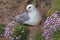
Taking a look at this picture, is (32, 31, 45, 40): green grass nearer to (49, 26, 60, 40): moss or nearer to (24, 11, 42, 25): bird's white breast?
(49, 26, 60, 40): moss

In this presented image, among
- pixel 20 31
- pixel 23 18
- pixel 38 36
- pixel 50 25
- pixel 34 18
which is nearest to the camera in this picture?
pixel 50 25

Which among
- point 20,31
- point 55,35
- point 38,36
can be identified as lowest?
point 55,35

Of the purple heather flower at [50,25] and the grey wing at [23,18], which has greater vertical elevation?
the grey wing at [23,18]

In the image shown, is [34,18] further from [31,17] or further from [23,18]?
[23,18]

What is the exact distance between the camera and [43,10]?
28.0ft

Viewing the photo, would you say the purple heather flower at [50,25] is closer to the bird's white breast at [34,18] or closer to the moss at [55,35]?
the moss at [55,35]

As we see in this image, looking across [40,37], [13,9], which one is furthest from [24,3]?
[40,37]

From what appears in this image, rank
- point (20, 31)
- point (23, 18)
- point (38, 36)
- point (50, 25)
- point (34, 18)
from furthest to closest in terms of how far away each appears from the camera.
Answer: point (23, 18), point (34, 18), point (20, 31), point (38, 36), point (50, 25)

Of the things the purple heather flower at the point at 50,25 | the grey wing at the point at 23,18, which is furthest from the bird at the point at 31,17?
the purple heather flower at the point at 50,25

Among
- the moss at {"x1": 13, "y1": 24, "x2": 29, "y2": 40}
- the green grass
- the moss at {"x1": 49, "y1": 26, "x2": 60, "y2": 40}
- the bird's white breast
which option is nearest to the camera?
the moss at {"x1": 49, "y1": 26, "x2": 60, "y2": 40}

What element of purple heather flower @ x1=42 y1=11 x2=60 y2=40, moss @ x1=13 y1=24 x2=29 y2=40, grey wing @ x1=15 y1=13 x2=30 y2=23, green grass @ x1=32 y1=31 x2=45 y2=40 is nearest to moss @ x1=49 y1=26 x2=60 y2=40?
purple heather flower @ x1=42 y1=11 x2=60 y2=40

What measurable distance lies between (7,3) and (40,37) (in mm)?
3476

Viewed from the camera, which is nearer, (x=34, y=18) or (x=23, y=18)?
(x=34, y=18)

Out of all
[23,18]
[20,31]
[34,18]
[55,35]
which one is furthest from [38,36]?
[23,18]
